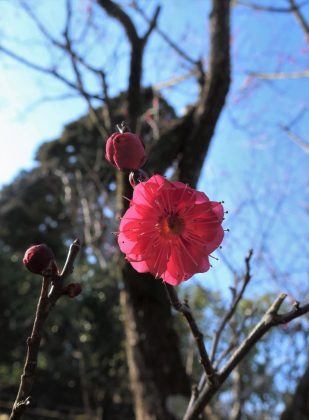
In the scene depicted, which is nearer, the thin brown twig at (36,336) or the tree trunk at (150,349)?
the thin brown twig at (36,336)

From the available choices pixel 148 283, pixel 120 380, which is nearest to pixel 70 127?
pixel 120 380

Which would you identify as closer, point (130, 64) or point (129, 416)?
point (130, 64)

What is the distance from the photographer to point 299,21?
17.2ft

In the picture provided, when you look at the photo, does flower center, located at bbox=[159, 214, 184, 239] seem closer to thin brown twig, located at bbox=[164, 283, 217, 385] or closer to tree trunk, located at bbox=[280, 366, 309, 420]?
thin brown twig, located at bbox=[164, 283, 217, 385]

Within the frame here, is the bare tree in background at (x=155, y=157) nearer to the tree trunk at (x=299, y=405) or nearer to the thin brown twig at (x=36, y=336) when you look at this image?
the tree trunk at (x=299, y=405)

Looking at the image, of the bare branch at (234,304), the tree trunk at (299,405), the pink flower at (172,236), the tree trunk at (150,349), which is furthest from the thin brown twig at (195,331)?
the tree trunk at (150,349)

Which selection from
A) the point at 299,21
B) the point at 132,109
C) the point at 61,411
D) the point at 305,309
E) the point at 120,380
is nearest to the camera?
the point at 305,309

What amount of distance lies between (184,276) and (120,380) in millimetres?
6514

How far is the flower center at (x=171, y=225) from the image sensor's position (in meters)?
1.17

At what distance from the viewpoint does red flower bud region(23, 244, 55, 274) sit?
0.83m

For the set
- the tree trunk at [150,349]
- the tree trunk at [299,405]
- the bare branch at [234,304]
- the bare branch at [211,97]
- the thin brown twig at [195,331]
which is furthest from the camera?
the bare branch at [211,97]

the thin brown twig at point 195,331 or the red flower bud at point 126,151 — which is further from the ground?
the red flower bud at point 126,151

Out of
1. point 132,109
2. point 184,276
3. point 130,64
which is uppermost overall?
point 130,64

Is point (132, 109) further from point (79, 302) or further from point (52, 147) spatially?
Answer: point (52, 147)
